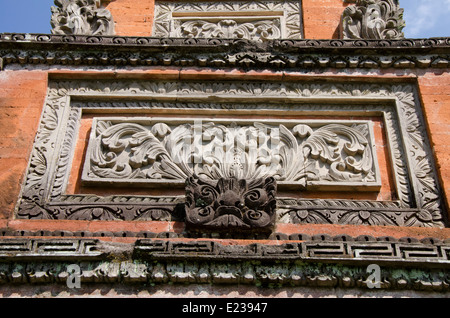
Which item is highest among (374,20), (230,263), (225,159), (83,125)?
(374,20)

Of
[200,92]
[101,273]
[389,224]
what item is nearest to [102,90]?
[200,92]

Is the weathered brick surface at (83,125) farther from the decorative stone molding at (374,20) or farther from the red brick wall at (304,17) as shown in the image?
the red brick wall at (304,17)

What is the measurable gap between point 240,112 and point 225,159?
2.28 ft

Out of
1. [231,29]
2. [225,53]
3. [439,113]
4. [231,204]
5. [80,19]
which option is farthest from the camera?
[231,29]

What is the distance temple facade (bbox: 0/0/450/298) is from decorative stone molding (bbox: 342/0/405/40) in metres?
0.02

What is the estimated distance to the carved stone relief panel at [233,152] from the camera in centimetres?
643

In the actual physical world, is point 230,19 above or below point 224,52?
above

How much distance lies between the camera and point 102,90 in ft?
23.6

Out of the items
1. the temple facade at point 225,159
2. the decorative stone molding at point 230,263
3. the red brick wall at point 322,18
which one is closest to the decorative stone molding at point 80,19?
the temple facade at point 225,159

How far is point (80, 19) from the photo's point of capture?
8.02 metres

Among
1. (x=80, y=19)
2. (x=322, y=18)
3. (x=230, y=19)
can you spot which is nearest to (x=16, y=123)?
(x=80, y=19)

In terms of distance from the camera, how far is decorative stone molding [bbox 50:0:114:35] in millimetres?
7977

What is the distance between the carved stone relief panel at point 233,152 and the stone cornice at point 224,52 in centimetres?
78

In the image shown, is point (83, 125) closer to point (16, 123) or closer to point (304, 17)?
point (16, 123)
